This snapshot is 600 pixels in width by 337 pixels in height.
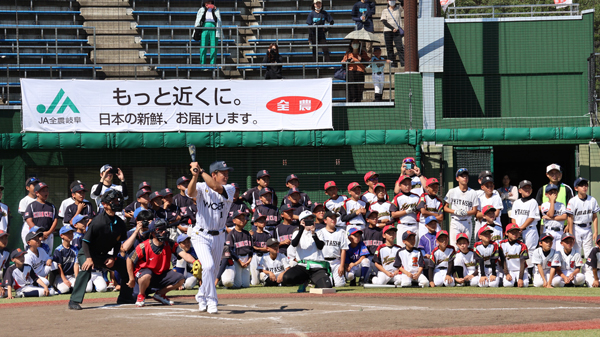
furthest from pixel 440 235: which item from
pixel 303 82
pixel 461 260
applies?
pixel 303 82

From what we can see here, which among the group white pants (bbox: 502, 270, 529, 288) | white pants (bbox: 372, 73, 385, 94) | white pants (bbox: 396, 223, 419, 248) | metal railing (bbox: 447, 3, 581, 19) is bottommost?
white pants (bbox: 502, 270, 529, 288)

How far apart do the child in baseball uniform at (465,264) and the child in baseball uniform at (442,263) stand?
0.14 meters

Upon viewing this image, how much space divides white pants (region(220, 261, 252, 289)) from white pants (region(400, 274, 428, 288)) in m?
2.83

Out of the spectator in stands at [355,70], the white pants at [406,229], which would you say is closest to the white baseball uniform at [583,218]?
the white pants at [406,229]

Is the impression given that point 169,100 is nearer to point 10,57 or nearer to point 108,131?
point 108,131

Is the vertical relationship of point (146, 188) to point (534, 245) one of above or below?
above

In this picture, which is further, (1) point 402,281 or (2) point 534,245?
(2) point 534,245

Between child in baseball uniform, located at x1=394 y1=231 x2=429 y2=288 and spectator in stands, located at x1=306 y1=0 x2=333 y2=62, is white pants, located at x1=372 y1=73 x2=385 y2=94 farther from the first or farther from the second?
child in baseball uniform, located at x1=394 y1=231 x2=429 y2=288

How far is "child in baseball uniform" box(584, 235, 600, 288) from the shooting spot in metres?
12.1

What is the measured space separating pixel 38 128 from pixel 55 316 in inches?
333

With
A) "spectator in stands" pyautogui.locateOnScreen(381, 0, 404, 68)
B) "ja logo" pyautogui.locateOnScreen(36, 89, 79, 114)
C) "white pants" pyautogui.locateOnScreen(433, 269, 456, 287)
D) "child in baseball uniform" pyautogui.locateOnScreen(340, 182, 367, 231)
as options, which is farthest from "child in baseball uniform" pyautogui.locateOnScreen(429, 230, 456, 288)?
"ja logo" pyautogui.locateOnScreen(36, 89, 79, 114)

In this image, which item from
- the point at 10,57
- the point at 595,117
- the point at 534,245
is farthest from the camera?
the point at 10,57

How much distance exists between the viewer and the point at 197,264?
9.62 metres

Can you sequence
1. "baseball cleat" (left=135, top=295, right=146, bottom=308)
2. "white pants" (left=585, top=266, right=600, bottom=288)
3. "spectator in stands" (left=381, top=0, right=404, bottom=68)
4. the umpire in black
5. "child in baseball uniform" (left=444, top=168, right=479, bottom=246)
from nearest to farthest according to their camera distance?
the umpire in black, "baseball cleat" (left=135, top=295, right=146, bottom=308), "white pants" (left=585, top=266, right=600, bottom=288), "child in baseball uniform" (left=444, top=168, right=479, bottom=246), "spectator in stands" (left=381, top=0, right=404, bottom=68)
